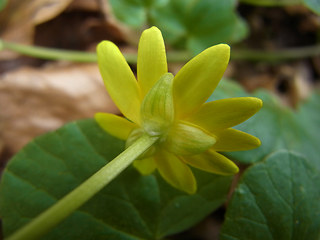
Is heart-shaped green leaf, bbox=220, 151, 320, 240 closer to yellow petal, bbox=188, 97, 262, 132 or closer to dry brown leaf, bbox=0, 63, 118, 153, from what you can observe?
yellow petal, bbox=188, 97, 262, 132

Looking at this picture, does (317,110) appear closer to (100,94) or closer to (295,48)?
(295,48)

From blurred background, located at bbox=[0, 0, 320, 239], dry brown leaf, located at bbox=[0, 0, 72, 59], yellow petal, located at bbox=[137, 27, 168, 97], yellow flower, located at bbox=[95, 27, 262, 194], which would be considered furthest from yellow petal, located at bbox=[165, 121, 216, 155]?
dry brown leaf, located at bbox=[0, 0, 72, 59]

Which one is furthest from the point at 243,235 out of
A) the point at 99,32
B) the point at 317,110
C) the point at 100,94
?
the point at 99,32

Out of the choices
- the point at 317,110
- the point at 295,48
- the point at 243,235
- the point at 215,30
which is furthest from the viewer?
the point at 295,48

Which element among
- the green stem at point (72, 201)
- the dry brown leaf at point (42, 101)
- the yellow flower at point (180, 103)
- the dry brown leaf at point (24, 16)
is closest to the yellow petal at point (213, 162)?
the yellow flower at point (180, 103)

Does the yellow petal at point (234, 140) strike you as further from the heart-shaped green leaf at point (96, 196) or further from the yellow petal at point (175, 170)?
the heart-shaped green leaf at point (96, 196)

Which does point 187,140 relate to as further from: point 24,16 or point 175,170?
point 24,16
